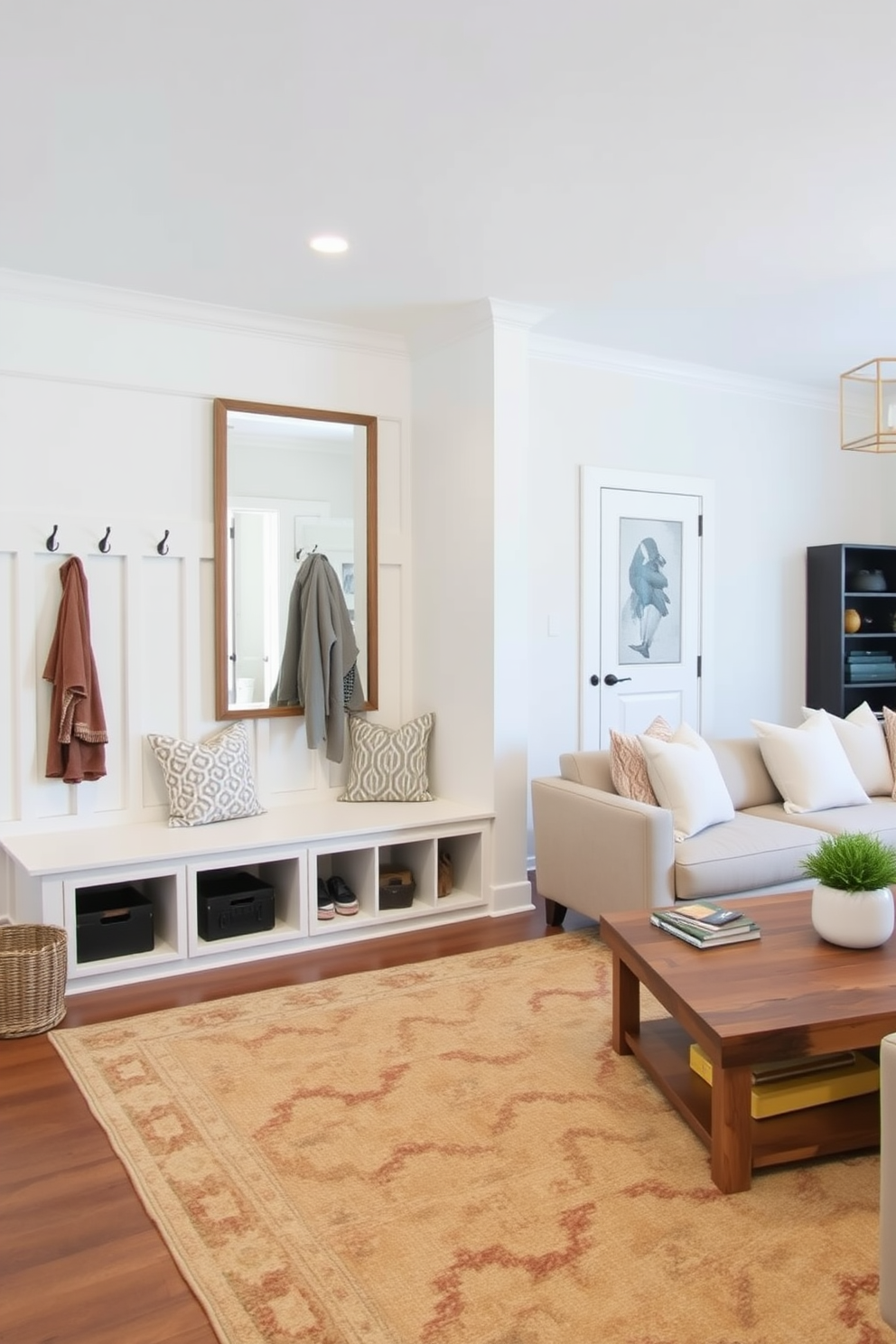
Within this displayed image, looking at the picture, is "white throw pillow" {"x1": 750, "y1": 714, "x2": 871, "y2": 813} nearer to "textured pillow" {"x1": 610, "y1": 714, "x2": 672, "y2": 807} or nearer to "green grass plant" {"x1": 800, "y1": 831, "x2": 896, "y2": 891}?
"textured pillow" {"x1": 610, "y1": 714, "x2": 672, "y2": 807}

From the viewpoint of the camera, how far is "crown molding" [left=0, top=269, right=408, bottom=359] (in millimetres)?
3816

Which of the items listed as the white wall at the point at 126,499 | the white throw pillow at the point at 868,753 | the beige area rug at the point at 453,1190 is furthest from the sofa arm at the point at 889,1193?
the white wall at the point at 126,499

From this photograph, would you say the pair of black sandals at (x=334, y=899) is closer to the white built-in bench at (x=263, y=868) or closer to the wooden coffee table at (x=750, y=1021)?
the white built-in bench at (x=263, y=868)

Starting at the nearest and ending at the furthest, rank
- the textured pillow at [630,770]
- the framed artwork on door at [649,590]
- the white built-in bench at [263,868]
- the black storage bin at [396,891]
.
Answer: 1. the white built-in bench at [263,868]
2. the textured pillow at [630,770]
3. the black storage bin at [396,891]
4. the framed artwork on door at [649,590]

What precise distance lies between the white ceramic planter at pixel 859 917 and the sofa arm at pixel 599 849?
0.90 m

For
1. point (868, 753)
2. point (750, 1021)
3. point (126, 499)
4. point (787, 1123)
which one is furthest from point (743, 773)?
point (126, 499)

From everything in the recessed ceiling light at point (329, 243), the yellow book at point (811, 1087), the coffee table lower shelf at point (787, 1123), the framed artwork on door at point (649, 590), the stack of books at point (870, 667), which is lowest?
the coffee table lower shelf at point (787, 1123)

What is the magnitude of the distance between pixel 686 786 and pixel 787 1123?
1.60 m

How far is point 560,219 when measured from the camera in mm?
3336

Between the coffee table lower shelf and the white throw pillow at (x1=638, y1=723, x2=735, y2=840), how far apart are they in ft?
4.10

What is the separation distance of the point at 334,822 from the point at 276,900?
0.40 m

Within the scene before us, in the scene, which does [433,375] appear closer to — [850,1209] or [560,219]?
[560,219]

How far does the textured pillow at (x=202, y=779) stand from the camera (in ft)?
13.2

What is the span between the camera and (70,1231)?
2080 millimetres
